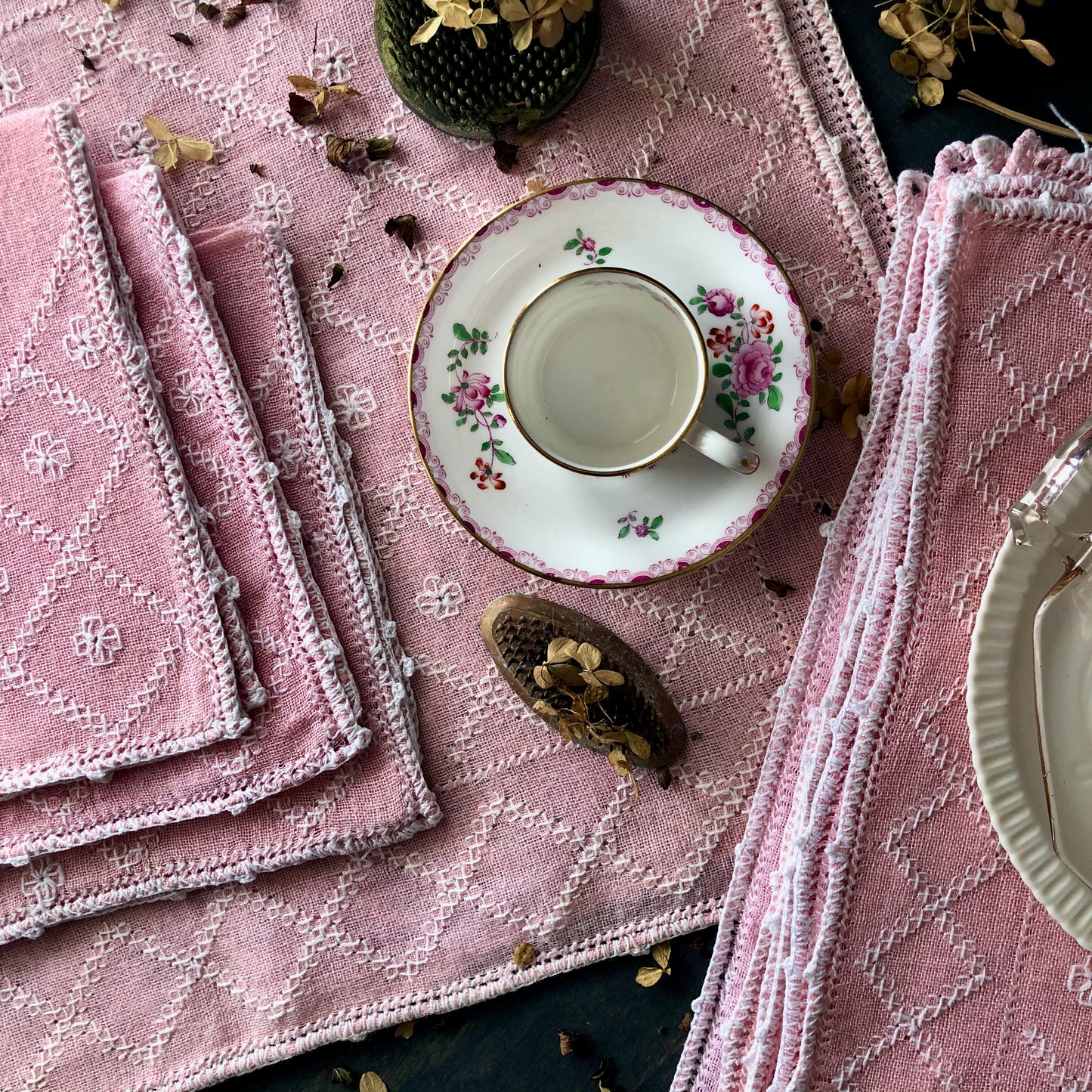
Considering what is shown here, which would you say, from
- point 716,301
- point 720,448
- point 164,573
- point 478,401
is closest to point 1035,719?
point 720,448

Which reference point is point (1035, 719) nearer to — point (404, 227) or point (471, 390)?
point (471, 390)

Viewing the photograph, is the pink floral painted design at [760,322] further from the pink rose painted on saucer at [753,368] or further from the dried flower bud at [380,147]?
the dried flower bud at [380,147]

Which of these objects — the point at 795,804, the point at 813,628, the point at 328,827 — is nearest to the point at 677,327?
the point at 813,628

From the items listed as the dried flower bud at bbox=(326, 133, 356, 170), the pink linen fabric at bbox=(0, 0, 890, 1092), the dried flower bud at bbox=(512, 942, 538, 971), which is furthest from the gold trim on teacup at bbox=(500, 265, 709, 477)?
the dried flower bud at bbox=(512, 942, 538, 971)

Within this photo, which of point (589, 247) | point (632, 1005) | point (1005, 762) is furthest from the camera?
point (632, 1005)

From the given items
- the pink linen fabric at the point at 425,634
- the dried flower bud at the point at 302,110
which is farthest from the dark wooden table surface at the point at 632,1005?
the dried flower bud at the point at 302,110

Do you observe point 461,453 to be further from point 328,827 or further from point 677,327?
point 328,827

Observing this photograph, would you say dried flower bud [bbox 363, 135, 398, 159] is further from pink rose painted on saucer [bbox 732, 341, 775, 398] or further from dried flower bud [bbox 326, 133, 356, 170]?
pink rose painted on saucer [bbox 732, 341, 775, 398]
